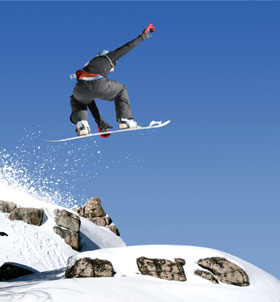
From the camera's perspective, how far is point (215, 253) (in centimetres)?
1021

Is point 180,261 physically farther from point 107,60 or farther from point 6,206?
point 6,206

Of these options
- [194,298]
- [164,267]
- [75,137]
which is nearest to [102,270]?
[164,267]

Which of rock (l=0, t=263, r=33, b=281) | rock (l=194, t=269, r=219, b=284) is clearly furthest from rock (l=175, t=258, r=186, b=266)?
rock (l=0, t=263, r=33, b=281)

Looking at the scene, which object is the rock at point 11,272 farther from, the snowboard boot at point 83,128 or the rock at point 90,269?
the snowboard boot at point 83,128

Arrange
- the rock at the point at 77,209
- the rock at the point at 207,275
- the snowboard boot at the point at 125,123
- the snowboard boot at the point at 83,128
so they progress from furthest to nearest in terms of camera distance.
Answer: the rock at the point at 77,209, the snowboard boot at the point at 83,128, the snowboard boot at the point at 125,123, the rock at the point at 207,275

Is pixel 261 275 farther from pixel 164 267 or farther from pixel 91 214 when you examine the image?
pixel 91 214

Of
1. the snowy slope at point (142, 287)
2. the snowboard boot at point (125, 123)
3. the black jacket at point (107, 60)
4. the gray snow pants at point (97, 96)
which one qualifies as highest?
the black jacket at point (107, 60)

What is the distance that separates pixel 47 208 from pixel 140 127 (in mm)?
15879

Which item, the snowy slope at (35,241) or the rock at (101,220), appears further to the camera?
the rock at (101,220)

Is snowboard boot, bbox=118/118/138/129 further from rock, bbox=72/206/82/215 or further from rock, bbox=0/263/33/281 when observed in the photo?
rock, bbox=72/206/82/215

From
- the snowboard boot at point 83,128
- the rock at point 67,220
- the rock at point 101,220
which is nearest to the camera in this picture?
the snowboard boot at point 83,128

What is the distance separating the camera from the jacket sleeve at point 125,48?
31.5ft

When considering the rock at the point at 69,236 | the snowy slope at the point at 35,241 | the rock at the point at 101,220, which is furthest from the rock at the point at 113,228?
the rock at the point at 69,236

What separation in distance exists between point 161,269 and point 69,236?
15.4 m
